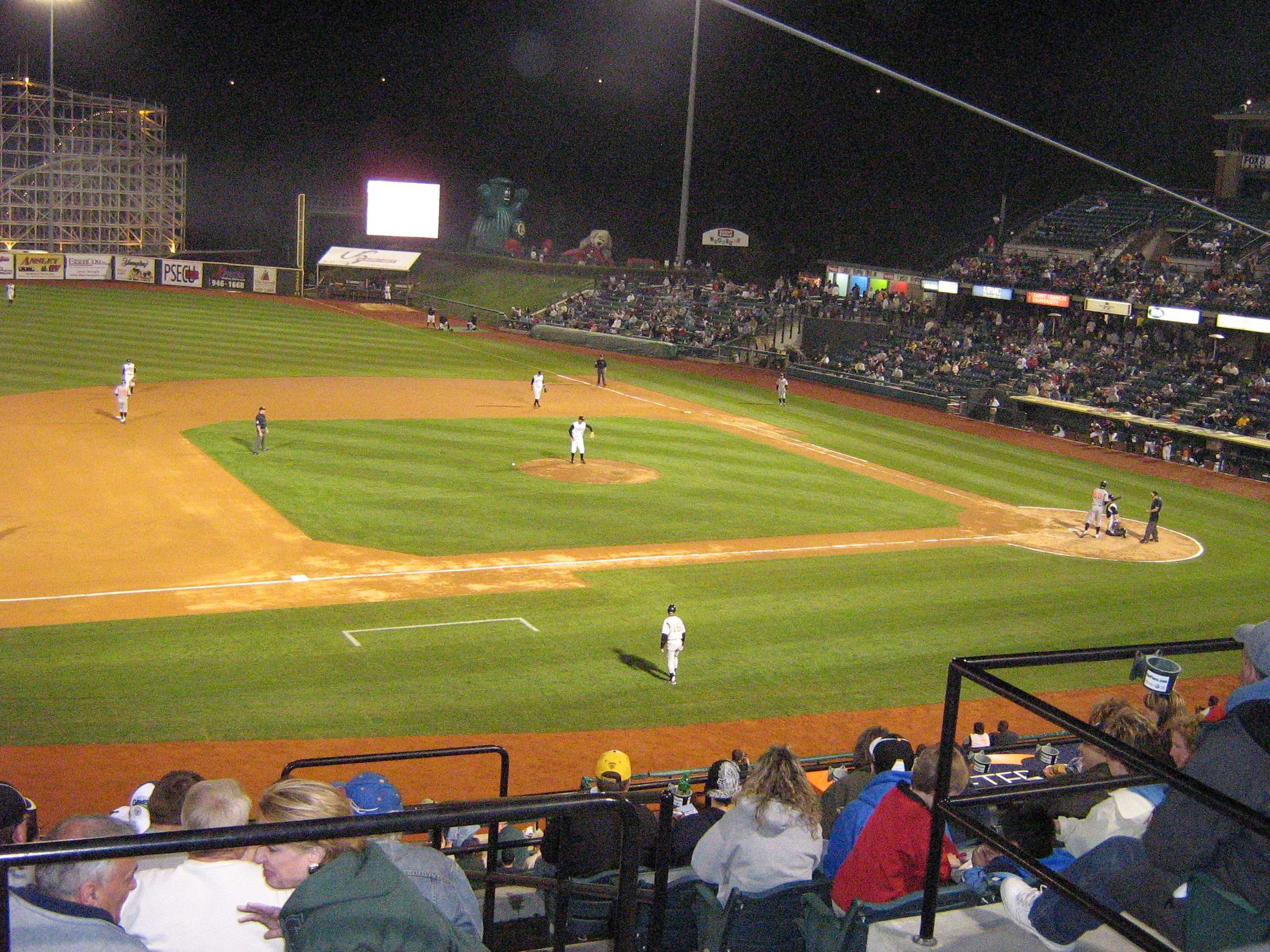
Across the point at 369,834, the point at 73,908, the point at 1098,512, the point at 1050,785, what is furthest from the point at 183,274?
the point at 369,834

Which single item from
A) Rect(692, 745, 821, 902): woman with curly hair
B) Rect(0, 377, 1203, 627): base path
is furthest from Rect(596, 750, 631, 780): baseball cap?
Rect(0, 377, 1203, 627): base path

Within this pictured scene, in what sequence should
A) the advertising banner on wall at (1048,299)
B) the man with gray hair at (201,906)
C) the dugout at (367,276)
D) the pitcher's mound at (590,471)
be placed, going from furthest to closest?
the dugout at (367,276), the advertising banner on wall at (1048,299), the pitcher's mound at (590,471), the man with gray hair at (201,906)

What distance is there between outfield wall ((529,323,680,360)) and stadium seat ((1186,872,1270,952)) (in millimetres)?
53278

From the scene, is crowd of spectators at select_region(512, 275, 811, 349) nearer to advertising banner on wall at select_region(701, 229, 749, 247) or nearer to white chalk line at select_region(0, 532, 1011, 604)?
advertising banner on wall at select_region(701, 229, 749, 247)

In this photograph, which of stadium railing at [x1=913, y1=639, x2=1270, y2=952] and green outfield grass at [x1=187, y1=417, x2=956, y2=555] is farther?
green outfield grass at [x1=187, y1=417, x2=956, y2=555]

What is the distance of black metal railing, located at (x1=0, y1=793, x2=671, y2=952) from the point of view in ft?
8.02

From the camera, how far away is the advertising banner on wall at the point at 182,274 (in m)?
71.3

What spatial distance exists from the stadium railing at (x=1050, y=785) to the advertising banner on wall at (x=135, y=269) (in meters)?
75.0

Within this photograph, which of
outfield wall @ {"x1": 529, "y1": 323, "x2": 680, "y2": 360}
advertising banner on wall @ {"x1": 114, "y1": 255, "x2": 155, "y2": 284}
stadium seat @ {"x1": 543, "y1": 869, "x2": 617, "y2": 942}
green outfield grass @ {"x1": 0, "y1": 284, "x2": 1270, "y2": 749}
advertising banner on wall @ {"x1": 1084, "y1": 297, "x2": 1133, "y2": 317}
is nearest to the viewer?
stadium seat @ {"x1": 543, "y1": 869, "x2": 617, "y2": 942}

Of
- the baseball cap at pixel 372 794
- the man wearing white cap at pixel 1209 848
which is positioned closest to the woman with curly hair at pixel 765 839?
the baseball cap at pixel 372 794

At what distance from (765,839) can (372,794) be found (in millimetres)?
1991

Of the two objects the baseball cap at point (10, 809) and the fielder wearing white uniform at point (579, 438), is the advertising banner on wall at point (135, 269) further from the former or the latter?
the baseball cap at point (10, 809)

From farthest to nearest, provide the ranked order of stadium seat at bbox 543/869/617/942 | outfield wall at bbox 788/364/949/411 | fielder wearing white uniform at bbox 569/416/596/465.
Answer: outfield wall at bbox 788/364/949/411, fielder wearing white uniform at bbox 569/416/596/465, stadium seat at bbox 543/869/617/942

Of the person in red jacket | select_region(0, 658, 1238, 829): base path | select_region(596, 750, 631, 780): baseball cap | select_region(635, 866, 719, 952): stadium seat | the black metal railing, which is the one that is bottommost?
select_region(0, 658, 1238, 829): base path
